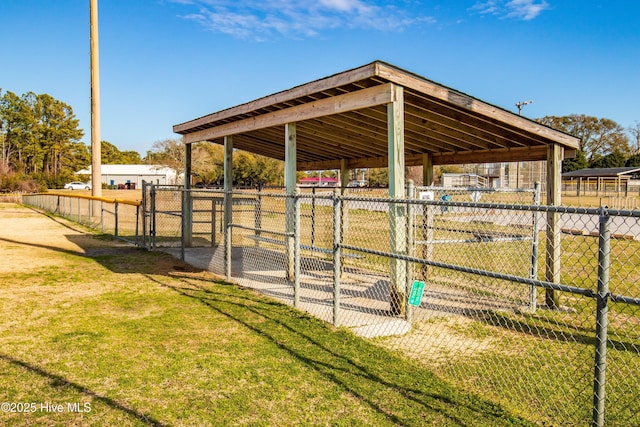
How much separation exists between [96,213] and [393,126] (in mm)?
16553

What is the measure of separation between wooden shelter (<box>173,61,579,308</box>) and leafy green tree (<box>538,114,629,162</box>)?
239 feet

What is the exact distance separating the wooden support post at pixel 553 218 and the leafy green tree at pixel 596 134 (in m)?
74.3

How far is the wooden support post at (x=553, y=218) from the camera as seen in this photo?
240 inches

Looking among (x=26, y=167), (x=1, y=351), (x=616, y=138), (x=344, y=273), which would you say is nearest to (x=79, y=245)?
(x=344, y=273)

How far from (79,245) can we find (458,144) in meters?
9.91

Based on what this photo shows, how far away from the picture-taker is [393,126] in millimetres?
5531

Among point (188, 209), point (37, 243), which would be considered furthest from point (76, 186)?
point (188, 209)

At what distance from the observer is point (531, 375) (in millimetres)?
4172

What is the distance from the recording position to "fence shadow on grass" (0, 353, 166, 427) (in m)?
3.25

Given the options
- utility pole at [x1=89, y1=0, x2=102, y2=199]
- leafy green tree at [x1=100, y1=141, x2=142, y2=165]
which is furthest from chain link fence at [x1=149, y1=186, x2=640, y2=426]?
leafy green tree at [x1=100, y1=141, x2=142, y2=165]

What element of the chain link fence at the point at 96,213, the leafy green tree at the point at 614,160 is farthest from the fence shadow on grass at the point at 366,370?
the leafy green tree at the point at 614,160

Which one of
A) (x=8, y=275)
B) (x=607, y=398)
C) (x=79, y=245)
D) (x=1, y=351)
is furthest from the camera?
(x=79, y=245)

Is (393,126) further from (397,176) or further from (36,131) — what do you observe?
(36,131)

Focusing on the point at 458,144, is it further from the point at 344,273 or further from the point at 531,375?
the point at 531,375
